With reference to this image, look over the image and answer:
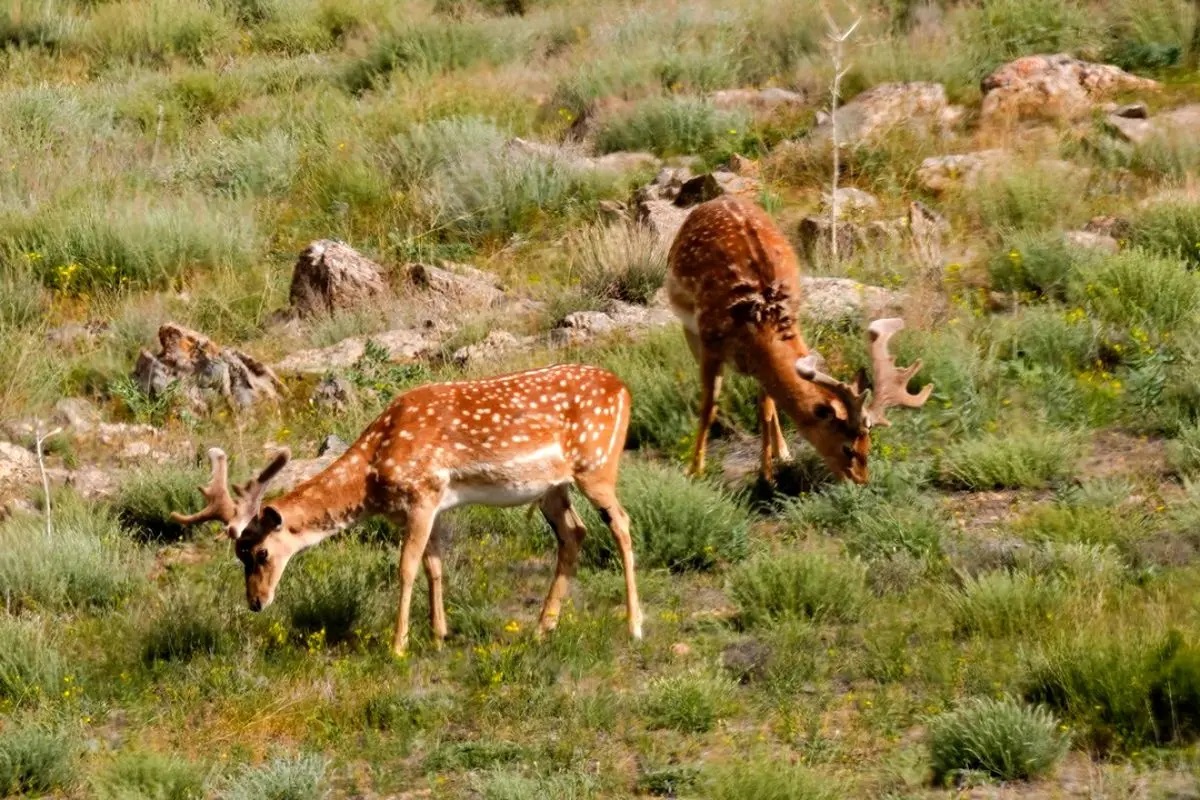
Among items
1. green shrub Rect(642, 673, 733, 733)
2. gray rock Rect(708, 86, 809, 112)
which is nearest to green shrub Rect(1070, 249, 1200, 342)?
green shrub Rect(642, 673, 733, 733)

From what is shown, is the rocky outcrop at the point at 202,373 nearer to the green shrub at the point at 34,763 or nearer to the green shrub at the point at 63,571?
the green shrub at the point at 63,571

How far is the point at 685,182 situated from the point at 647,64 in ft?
12.4

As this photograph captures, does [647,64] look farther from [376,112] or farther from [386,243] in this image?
[386,243]

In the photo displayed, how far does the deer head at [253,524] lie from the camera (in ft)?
31.5

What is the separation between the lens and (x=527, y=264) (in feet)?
54.8

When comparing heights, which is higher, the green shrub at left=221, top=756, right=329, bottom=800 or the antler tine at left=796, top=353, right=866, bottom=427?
the antler tine at left=796, top=353, right=866, bottom=427

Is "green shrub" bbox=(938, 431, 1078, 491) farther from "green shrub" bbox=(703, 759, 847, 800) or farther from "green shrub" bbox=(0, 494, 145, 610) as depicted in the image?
"green shrub" bbox=(0, 494, 145, 610)

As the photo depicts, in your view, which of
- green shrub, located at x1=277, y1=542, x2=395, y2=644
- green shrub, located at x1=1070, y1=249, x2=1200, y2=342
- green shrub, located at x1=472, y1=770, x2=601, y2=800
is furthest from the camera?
green shrub, located at x1=1070, y1=249, x2=1200, y2=342

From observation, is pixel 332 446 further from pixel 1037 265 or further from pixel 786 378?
pixel 1037 265

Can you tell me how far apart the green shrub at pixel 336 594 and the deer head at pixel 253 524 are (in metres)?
0.35

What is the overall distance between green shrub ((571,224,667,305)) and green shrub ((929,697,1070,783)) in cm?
737

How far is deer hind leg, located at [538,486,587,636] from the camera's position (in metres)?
10.1

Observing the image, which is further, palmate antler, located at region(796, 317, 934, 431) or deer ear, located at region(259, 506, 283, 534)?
palmate antler, located at region(796, 317, 934, 431)

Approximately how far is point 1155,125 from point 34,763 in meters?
12.3
